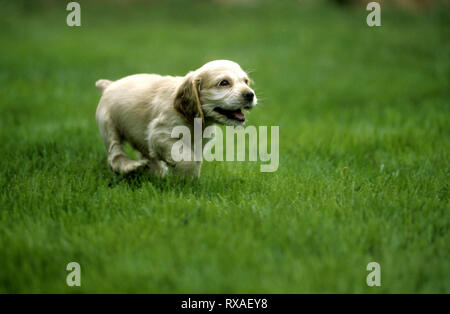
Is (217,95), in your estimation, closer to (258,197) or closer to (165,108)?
(165,108)

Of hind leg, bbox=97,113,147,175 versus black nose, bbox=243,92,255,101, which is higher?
black nose, bbox=243,92,255,101

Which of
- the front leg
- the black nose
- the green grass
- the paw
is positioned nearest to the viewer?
the green grass

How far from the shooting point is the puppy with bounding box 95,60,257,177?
371cm

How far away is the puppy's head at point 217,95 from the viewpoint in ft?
12.1

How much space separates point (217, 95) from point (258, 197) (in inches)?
36.9

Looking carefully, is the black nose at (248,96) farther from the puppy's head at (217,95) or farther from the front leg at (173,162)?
the front leg at (173,162)

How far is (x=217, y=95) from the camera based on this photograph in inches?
146

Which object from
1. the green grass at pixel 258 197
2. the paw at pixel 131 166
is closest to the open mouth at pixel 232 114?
the green grass at pixel 258 197

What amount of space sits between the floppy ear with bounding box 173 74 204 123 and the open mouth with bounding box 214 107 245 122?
0.18m

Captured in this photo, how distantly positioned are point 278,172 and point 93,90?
5308mm

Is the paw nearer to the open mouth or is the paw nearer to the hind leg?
the hind leg

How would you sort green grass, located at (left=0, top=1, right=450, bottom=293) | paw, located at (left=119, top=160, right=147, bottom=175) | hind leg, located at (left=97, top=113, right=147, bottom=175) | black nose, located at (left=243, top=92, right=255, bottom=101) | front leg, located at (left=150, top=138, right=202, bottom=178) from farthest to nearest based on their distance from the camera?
hind leg, located at (left=97, top=113, right=147, bottom=175) < paw, located at (left=119, top=160, right=147, bottom=175) < front leg, located at (left=150, top=138, right=202, bottom=178) < black nose, located at (left=243, top=92, right=255, bottom=101) < green grass, located at (left=0, top=1, right=450, bottom=293)
